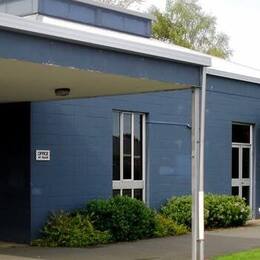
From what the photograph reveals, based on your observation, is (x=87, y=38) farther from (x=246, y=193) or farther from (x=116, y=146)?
(x=246, y=193)

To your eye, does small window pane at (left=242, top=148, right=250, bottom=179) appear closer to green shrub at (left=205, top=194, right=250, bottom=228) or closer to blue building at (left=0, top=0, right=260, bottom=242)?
blue building at (left=0, top=0, right=260, bottom=242)

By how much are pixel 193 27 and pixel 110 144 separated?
105 feet

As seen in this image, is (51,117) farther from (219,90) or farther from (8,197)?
(219,90)

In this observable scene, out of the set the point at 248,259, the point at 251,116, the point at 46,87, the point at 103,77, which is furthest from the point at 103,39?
the point at 251,116

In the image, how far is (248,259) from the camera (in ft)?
37.5

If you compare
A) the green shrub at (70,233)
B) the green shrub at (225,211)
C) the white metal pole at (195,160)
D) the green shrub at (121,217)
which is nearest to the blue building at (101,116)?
the green shrub at (70,233)

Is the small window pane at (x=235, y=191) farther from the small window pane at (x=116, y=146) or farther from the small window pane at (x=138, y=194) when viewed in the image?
the small window pane at (x=116, y=146)

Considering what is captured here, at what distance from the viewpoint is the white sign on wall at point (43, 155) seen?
1391cm

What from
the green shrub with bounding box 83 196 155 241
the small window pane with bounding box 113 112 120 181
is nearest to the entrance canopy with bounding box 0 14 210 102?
the green shrub with bounding box 83 196 155 241

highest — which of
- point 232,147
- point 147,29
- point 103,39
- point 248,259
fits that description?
point 147,29

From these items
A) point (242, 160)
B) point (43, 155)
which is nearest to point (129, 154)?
point (43, 155)

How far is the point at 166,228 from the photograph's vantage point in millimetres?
15383

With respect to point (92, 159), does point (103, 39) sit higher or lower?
higher

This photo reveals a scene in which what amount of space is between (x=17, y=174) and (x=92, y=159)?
182cm
